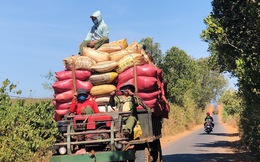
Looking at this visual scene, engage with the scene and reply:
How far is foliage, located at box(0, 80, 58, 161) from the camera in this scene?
9.22 m

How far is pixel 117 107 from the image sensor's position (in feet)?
28.8

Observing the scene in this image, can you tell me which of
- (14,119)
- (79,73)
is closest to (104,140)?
(79,73)

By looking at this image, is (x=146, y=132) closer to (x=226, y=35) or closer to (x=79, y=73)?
(x=79, y=73)

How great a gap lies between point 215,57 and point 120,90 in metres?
11.9

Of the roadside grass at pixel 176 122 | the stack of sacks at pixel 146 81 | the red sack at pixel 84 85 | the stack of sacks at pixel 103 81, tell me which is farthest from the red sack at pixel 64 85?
the roadside grass at pixel 176 122

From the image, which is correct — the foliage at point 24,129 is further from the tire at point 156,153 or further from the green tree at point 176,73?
the green tree at point 176,73

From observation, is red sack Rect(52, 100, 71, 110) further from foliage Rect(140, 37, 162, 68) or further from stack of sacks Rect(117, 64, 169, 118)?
foliage Rect(140, 37, 162, 68)

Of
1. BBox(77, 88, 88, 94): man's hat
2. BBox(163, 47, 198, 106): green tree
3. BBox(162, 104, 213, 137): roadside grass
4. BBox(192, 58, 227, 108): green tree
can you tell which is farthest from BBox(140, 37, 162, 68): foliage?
BBox(77, 88, 88, 94): man's hat

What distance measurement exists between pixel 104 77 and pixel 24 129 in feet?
8.73

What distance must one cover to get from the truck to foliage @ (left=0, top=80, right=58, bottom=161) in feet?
6.32

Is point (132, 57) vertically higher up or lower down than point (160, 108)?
higher up

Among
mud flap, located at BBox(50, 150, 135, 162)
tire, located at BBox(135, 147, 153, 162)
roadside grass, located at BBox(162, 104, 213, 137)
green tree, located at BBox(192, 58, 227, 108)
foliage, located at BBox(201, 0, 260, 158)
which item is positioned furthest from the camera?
green tree, located at BBox(192, 58, 227, 108)

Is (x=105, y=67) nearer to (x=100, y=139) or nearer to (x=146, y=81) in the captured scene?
(x=146, y=81)

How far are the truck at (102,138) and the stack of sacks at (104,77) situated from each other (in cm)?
51
